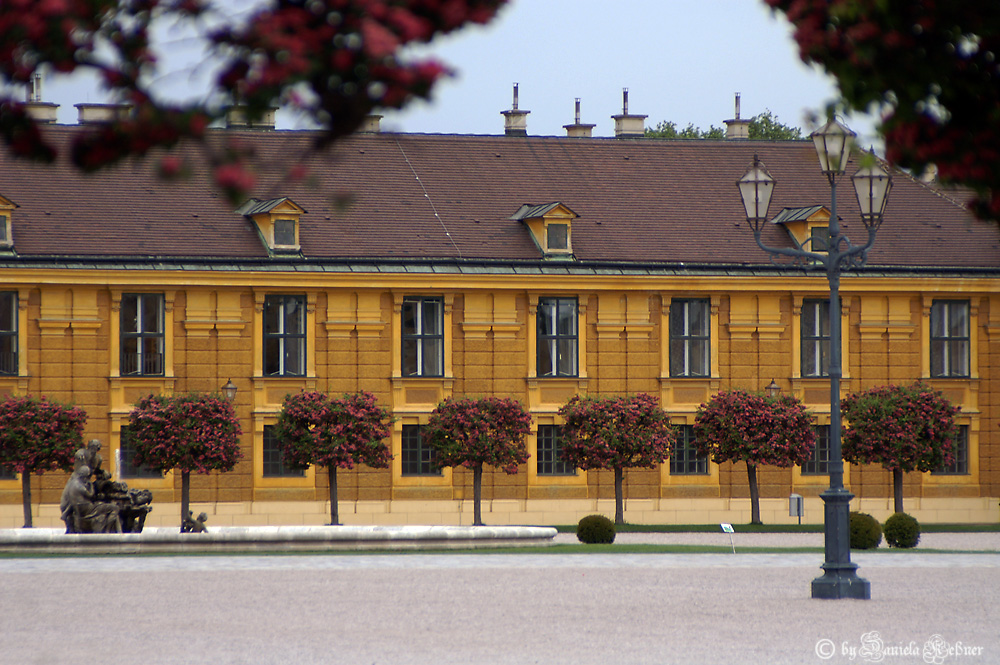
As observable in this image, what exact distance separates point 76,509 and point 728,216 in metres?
25.5

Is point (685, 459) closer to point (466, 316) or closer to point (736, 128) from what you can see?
point (466, 316)

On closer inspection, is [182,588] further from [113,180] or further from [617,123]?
[617,123]

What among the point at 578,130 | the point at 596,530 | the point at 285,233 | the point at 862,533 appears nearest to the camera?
the point at 862,533

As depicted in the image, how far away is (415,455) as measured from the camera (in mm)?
43781

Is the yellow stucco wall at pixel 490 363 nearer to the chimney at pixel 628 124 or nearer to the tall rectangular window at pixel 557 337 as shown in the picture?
the tall rectangular window at pixel 557 337

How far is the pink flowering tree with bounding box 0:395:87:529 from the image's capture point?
37.8m

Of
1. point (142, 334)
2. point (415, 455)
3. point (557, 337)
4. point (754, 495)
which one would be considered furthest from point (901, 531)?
point (142, 334)

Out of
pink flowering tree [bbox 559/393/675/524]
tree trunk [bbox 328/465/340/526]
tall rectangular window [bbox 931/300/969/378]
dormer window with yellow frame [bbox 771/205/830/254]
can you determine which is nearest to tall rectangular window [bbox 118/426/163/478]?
tree trunk [bbox 328/465/340/526]

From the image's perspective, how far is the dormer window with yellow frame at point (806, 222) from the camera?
46.2 m

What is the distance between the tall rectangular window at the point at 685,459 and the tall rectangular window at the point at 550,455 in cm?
302

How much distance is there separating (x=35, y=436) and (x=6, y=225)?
683 centimetres

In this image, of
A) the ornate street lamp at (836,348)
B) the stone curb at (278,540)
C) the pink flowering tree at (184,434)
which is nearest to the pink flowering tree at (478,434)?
the pink flowering tree at (184,434)

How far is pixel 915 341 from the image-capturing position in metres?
46.7

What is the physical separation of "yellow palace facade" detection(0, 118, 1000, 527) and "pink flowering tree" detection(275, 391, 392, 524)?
285cm
